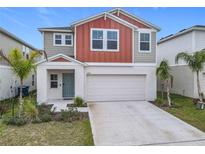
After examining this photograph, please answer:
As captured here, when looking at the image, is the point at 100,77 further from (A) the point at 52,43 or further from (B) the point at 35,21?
(B) the point at 35,21

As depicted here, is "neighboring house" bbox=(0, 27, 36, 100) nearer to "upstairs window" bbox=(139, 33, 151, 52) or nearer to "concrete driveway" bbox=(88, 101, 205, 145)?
"concrete driveway" bbox=(88, 101, 205, 145)

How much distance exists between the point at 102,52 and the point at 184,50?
765 cm

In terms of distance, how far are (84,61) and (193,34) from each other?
8.88 m

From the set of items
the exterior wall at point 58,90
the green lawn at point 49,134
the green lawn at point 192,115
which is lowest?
the green lawn at point 49,134

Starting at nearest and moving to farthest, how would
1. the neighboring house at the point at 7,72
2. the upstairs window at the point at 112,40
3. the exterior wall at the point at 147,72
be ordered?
1. the upstairs window at the point at 112,40
2. the exterior wall at the point at 147,72
3. the neighboring house at the point at 7,72

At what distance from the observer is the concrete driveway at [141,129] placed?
7.14 m

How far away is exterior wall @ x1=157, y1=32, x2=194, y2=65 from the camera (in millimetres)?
17402

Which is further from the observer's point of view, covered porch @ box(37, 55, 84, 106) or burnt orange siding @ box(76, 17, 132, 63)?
burnt orange siding @ box(76, 17, 132, 63)

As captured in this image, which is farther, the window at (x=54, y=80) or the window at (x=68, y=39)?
the window at (x=68, y=39)

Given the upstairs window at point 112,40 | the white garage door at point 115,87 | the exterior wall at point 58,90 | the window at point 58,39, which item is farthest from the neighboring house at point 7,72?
the upstairs window at point 112,40

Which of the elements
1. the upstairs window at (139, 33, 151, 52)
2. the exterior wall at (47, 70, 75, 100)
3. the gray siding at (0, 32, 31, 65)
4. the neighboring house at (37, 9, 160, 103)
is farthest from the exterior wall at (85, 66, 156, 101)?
the gray siding at (0, 32, 31, 65)

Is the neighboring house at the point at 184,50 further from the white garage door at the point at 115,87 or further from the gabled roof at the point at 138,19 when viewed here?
the white garage door at the point at 115,87

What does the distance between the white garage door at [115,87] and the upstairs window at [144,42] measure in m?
2.05
